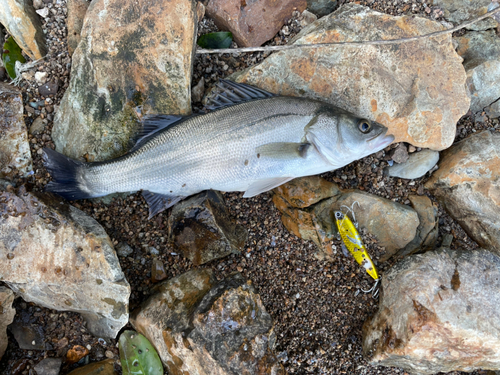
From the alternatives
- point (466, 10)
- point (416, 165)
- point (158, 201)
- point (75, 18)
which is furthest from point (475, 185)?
point (75, 18)

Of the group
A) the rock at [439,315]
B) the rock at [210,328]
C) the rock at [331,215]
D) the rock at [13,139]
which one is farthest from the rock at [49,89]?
the rock at [439,315]

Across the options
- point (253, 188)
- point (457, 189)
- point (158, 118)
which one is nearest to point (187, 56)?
point (158, 118)

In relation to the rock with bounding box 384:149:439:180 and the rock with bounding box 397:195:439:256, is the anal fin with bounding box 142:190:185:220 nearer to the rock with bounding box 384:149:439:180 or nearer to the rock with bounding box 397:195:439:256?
the rock with bounding box 384:149:439:180

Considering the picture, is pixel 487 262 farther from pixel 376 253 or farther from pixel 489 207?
pixel 376 253

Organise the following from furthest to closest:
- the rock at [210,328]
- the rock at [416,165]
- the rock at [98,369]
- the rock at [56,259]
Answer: the rock at [416,165] → the rock at [98,369] → the rock at [56,259] → the rock at [210,328]

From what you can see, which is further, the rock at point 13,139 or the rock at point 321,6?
the rock at point 321,6

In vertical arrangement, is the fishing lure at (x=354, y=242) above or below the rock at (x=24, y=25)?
below

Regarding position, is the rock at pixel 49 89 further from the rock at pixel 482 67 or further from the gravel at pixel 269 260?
the rock at pixel 482 67
